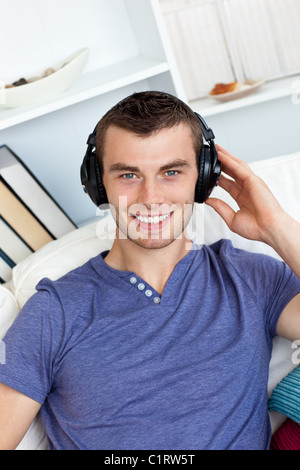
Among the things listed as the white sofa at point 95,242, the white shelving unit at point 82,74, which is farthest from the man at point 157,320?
the white shelving unit at point 82,74

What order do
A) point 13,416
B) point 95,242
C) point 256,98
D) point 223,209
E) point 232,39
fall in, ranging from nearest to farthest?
1. point 13,416
2. point 223,209
3. point 95,242
4. point 256,98
5. point 232,39

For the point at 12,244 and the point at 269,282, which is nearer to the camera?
the point at 269,282

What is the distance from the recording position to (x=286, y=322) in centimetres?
114

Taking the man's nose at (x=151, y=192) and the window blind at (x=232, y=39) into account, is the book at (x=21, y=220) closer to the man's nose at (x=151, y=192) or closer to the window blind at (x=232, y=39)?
the man's nose at (x=151, y=192)

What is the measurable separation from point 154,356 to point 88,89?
0.78 metres

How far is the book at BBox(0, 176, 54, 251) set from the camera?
4.86 ft

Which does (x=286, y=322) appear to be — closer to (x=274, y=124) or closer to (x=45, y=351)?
(x=45, y=351)

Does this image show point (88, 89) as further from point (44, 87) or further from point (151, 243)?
point (151, 243)

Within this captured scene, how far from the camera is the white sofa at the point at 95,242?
133 centimetres

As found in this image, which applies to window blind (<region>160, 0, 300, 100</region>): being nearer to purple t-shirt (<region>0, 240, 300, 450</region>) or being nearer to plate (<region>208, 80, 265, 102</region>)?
plate (<region>208, 80, 265, 102</region>)

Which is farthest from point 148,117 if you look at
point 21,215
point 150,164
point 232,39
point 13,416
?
point 232,39

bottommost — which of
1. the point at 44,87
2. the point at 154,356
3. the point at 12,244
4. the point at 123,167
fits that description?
the point at 154,356

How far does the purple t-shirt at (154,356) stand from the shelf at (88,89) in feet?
1.64

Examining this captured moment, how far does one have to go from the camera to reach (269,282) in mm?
1181
